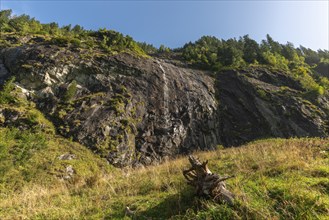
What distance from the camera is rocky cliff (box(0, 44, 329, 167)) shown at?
25422 mm

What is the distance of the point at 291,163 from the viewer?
787cm

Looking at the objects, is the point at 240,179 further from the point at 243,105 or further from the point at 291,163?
the point at 243,105

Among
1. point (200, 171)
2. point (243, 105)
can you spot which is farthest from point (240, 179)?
point (243, 105)

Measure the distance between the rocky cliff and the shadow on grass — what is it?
1505cm

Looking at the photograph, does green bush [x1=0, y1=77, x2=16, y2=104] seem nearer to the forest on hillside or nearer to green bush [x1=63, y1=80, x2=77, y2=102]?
green bush [x1=63, y1=80, x2=77, y2=102]

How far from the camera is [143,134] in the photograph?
2742cm

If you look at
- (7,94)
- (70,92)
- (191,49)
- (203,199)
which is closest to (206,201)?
(203,199)

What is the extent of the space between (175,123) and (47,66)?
17.1m

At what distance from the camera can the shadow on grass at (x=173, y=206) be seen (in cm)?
570

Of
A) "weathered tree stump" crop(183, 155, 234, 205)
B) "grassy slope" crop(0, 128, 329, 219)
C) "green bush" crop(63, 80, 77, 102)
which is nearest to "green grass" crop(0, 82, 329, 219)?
"grassy slope" crop(0, 128, 329, 219)

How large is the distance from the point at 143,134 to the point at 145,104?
5219 millimetres

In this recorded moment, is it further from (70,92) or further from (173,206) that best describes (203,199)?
(70,92)

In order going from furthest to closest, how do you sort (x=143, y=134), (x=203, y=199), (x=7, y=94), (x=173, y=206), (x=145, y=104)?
1. (x=145, y=104)
2. (x=143, y=134)
3. (x=7, y=94)
4. (x=173, y=206)
5. (x=203, y=199)

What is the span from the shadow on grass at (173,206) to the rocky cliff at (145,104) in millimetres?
15048
